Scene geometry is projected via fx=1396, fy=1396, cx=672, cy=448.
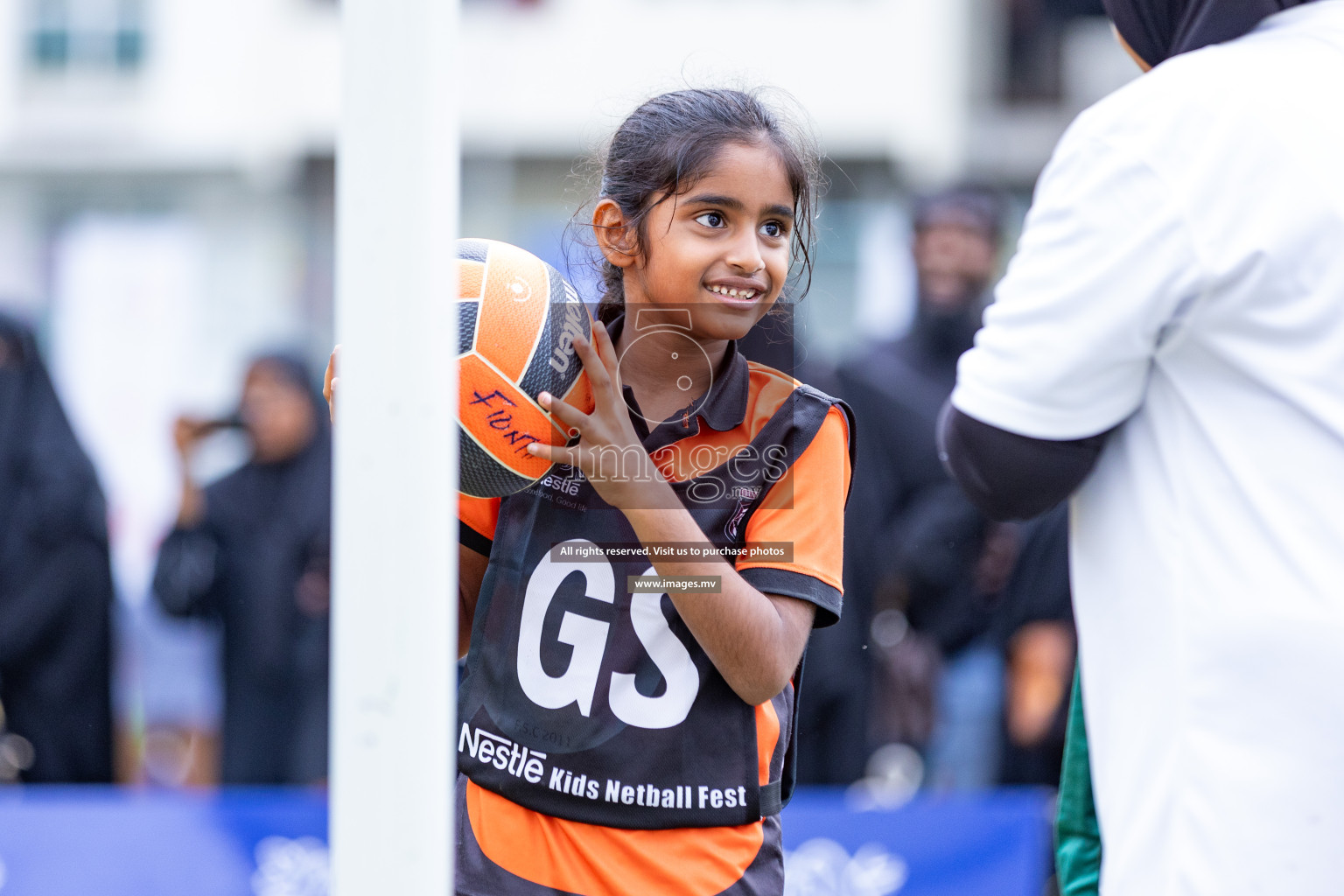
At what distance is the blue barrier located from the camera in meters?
4.23

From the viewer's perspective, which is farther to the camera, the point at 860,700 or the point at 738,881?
the point at 860,700

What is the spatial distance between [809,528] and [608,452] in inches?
12.2

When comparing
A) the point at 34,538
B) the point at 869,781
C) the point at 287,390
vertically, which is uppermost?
the point at 287,390

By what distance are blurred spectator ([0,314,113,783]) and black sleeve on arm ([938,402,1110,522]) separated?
187 inches

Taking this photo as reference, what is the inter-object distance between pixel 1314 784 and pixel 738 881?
704mm

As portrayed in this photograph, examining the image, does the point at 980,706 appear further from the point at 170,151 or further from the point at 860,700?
the point at 170,151

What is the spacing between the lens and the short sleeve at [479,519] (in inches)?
75.7

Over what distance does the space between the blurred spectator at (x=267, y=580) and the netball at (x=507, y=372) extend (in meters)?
3.95

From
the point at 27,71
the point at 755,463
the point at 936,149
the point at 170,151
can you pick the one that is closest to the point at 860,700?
the point at 755,463

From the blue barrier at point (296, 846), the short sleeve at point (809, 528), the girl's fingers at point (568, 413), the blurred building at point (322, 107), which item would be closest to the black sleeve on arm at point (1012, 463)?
the short sleeve at point (809, 528)

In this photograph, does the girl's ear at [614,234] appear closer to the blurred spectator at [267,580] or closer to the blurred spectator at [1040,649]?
the blurred spectator at [1040,649]

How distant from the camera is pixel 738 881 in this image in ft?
5.90

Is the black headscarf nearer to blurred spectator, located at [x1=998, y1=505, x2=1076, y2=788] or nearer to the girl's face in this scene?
the girl's face

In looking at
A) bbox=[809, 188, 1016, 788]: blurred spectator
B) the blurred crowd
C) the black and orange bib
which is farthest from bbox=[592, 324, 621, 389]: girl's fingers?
bbox=[809, 188, 1016, 788]: blurred spectator
